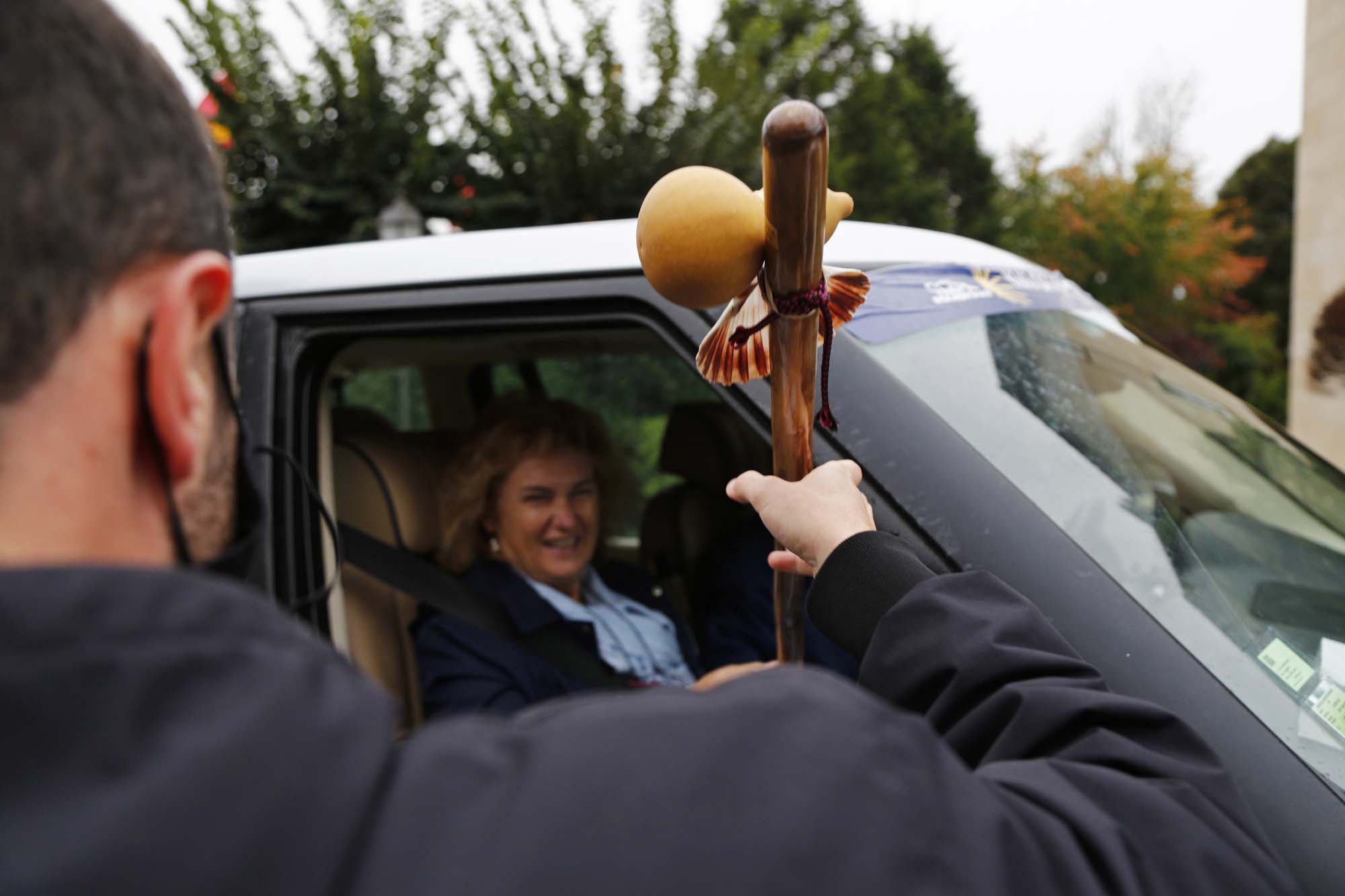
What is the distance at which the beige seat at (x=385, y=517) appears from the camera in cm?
221

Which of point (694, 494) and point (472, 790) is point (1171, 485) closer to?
point (472, 790)

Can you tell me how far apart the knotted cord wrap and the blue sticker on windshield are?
0.30m

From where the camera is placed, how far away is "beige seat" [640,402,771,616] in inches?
112

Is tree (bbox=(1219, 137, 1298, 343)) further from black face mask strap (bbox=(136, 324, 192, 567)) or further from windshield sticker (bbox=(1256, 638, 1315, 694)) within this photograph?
black face mask strap (bbox=(136, 324, 192, 567))

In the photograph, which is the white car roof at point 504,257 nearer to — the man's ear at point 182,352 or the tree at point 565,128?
the man's ear at point 182,352

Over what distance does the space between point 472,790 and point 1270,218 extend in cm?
2672

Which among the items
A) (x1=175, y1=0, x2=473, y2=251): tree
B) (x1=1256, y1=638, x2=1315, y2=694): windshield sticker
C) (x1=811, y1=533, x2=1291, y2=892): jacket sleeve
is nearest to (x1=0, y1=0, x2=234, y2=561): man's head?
(x1=811, y1=533, x2=1291, y2=892): jacket sleeve

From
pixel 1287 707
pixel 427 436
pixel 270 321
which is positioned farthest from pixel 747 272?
pixel 427 436

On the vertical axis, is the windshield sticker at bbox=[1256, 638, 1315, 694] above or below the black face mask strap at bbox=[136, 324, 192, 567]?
below

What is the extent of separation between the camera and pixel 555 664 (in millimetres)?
2256

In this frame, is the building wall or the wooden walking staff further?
the building wall

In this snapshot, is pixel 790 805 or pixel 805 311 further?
pixel 805 311

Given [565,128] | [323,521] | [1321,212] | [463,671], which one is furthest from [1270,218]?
[323,521]

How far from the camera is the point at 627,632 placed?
96.0 inches
